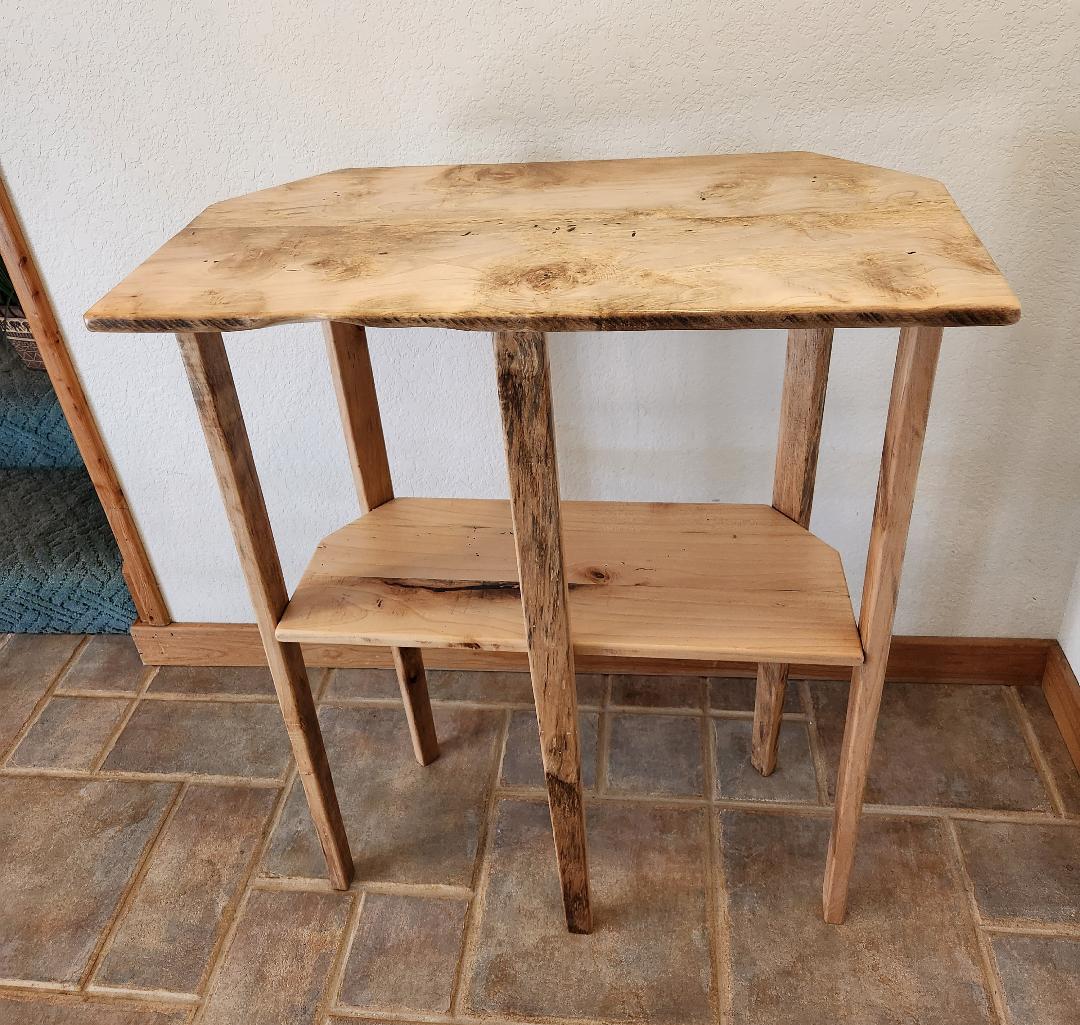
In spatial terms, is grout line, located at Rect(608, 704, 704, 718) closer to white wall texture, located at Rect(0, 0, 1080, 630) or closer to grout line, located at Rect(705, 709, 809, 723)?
grout line, located at Rect(705, 709, 809, 723)

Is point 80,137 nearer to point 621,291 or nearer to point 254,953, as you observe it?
point 621,291

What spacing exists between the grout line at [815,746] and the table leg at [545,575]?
0.56 metres

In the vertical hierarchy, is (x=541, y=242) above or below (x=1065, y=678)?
above

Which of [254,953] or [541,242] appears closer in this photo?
[541,242]

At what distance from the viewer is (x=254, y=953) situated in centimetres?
166

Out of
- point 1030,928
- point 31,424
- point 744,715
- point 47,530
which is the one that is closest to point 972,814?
point 1030,928

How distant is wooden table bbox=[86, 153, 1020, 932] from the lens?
104 cm

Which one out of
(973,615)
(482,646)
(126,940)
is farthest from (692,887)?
(126,940)

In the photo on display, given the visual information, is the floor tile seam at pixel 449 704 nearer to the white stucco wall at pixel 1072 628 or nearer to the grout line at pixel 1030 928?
the grout line at pixel 1030 928

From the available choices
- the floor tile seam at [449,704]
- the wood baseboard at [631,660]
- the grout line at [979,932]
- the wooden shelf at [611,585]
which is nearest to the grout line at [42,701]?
the wood baseboard at [631,660]

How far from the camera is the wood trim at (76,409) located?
1761 millimetres

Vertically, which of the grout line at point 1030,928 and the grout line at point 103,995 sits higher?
the grout line at point 1030,928

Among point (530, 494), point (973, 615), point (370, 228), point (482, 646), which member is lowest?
point (973, 615)

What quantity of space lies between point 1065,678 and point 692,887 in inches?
35.7
